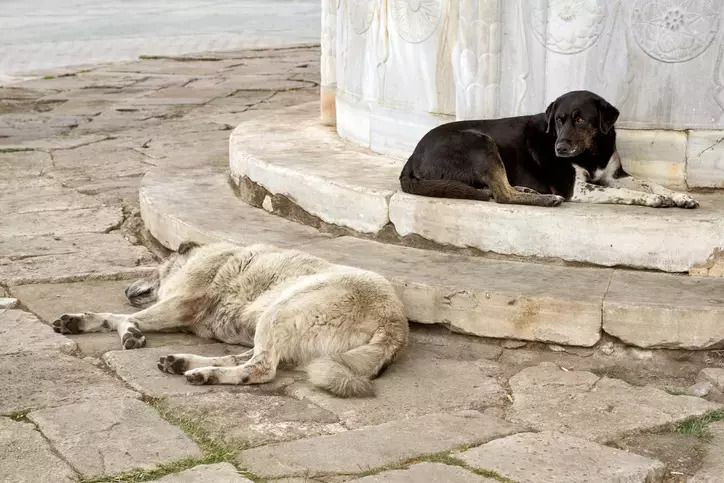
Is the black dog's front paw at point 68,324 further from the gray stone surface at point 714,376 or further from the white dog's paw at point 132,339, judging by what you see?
the gray stone surface at point 714,376

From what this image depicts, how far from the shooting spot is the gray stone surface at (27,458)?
3.60 m

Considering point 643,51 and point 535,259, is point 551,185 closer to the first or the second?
point 535,259

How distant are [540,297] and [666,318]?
0.54 m

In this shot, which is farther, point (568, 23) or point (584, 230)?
point (568, 23)

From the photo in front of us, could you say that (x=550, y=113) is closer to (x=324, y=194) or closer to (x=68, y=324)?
(x=324, y=194)

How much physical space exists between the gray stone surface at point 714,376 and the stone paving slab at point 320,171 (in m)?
1.87

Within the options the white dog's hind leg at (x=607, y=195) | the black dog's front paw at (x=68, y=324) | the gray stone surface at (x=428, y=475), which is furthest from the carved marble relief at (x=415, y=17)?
the gray stone surface at (x=428, y=475)

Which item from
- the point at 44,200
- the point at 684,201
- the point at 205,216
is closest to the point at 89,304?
the point at 205,216

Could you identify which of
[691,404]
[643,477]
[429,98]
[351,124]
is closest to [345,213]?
[429,98]

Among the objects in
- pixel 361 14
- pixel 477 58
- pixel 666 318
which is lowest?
pixel 666 318

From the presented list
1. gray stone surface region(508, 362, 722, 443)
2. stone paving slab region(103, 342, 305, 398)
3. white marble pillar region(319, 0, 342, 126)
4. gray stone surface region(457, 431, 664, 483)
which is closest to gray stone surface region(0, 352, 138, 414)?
stone paving slab region(103, 342, 305, 398)

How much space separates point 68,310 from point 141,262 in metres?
0.94

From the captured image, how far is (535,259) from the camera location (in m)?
5.43

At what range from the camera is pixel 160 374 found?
456 cm
